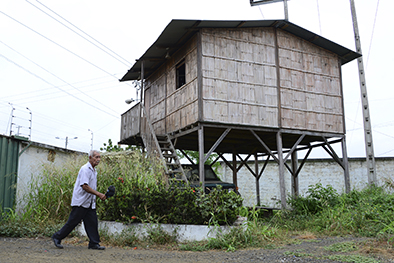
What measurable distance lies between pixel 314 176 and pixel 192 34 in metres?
9.63

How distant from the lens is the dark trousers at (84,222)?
5254 millimetres

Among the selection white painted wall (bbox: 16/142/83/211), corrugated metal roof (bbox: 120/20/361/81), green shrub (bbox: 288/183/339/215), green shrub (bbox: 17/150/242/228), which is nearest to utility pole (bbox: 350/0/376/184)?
corrugated metal roof (bbox: 120/20/361/81)

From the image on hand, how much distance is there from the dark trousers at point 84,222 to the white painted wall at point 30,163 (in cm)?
337

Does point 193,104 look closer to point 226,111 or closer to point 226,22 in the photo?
point 226,111

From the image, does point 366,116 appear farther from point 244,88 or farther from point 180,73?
point 180,73

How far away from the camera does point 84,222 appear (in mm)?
5445

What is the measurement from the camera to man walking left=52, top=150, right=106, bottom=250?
5262mm

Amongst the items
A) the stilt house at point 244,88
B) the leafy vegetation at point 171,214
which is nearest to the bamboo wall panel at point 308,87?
the stilt house at point 244,88

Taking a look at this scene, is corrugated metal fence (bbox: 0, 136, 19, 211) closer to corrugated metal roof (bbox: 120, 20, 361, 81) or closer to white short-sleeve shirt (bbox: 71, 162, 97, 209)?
white short-sleeve shirt (bbox: 71, 162, 97, 209)

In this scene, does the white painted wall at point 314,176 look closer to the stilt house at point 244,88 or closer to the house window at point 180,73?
the stilt house at point 244,88

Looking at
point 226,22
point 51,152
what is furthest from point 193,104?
point 51,152

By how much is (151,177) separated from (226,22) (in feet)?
18.2

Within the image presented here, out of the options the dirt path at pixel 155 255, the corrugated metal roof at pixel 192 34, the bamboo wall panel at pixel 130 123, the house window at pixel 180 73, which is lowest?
the dirt path at pixel 155 255

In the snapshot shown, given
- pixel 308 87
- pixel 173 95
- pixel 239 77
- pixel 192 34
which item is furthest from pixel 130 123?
pixel 308 87
